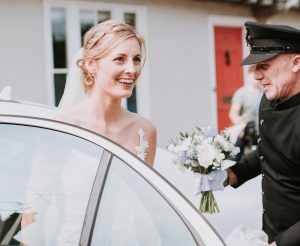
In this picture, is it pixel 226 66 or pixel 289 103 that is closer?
pixel 289 103

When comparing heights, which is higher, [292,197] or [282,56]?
[282,56]

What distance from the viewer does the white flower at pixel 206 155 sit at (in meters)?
2.27

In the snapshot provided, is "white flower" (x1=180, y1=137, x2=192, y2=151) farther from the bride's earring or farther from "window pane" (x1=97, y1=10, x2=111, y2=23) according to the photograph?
"window pane" (x1=97, y1=10, x2=111, y2=23)

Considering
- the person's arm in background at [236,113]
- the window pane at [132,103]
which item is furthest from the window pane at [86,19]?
the person's arm in background at [236,113]

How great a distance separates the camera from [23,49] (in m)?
6.11

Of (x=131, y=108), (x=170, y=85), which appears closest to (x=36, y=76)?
(x=131, y=108)

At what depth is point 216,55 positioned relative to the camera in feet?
27.2

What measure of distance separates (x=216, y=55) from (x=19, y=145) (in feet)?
22.2

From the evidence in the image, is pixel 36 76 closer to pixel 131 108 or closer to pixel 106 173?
pixel 131 108

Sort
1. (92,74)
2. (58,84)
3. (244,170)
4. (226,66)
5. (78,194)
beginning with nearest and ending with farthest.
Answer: (78,194) → (92,74) → (244,170) → (58,84) → (226,66)

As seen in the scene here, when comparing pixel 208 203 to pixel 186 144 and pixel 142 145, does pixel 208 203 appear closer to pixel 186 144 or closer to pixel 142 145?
pixel 186 144

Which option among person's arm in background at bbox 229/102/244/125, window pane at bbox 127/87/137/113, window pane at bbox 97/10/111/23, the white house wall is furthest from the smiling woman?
window pane at bbox 127/87/137/113

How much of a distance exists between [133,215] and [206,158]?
597 millimetres

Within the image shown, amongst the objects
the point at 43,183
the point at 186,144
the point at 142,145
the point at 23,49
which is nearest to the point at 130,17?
the point at 23,49
